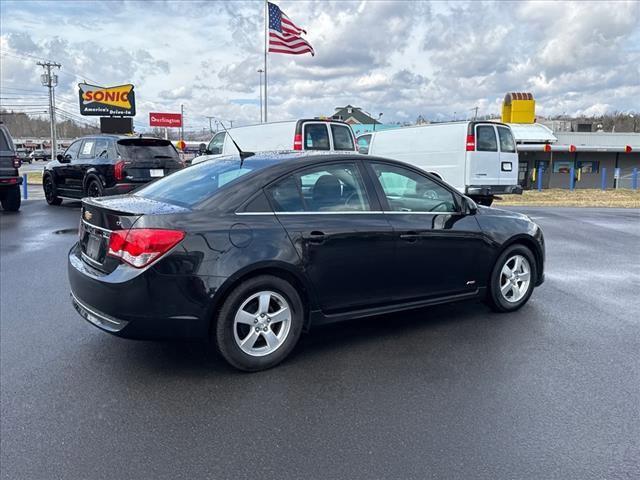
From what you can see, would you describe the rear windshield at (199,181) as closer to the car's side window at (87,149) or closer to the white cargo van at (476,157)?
the car's side window at (87,149)

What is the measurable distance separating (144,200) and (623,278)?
597cm

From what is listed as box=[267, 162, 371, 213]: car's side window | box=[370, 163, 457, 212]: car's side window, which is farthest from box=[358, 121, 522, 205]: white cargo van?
box=[267, 162, 371, 213]: car's side window

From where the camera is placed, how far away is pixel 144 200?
4297 millimetres

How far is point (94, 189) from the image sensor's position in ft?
42.5

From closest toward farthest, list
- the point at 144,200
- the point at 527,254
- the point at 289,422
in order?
the point at 289,422
the point at 144,200
the point at 527,254

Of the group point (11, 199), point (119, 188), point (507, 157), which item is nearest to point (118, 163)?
point (119, 188)

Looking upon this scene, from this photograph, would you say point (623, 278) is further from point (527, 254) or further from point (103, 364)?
point (103, 364)

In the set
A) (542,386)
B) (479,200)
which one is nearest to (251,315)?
(542,386)

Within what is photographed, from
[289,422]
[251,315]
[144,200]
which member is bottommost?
[289,422]

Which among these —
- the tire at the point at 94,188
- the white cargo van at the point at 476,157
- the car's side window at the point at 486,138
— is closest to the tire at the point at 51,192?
the tire at the point at 94,188

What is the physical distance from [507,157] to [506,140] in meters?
0.47

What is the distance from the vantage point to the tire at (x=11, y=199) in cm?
1345

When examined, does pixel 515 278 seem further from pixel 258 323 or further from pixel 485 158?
pixel 485 158

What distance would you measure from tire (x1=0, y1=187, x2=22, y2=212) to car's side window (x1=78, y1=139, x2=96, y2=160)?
5.66ft
